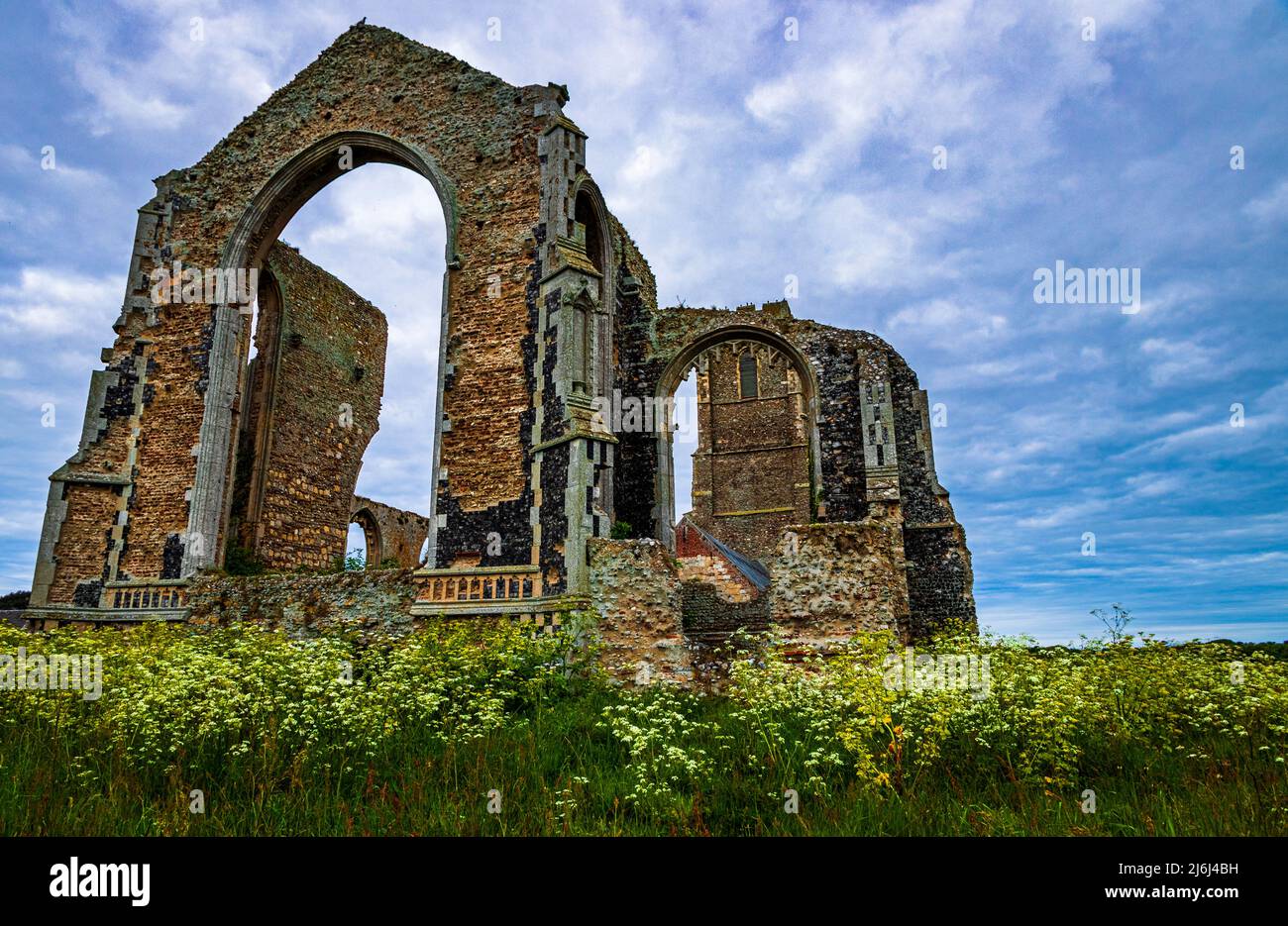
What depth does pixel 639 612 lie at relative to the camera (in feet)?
30.4

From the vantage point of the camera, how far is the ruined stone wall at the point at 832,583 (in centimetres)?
867

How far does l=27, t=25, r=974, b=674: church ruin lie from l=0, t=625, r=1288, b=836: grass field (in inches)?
123

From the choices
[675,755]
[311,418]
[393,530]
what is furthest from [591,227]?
[393,530]

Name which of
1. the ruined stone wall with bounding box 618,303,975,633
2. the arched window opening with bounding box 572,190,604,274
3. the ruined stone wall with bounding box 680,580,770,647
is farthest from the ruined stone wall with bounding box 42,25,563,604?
the ruined stone wall with bounding box 680,580,770,647

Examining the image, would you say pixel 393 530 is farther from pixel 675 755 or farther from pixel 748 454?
pixel 675 755

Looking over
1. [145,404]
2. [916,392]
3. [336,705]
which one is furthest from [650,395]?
[336,705]

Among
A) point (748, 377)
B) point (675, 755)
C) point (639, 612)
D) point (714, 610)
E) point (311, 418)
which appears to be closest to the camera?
point (675, 755)

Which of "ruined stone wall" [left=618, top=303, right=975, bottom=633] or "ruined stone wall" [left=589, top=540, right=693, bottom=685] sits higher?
"ruined stone wall" [left=618, top=303, right=975, bottom=633]

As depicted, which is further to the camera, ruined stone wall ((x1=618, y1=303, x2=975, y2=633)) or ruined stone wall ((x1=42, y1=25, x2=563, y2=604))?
ruined stone wall ((x1=618, y1=303, x2=975, y2=633))

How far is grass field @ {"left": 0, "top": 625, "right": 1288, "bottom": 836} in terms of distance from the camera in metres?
4.08

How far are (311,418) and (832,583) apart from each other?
12294 mm

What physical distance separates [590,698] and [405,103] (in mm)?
10673

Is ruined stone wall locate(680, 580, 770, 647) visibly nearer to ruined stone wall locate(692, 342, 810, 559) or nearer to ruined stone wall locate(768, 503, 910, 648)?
ruined stone wall locate(768, 503, 910, 648)
